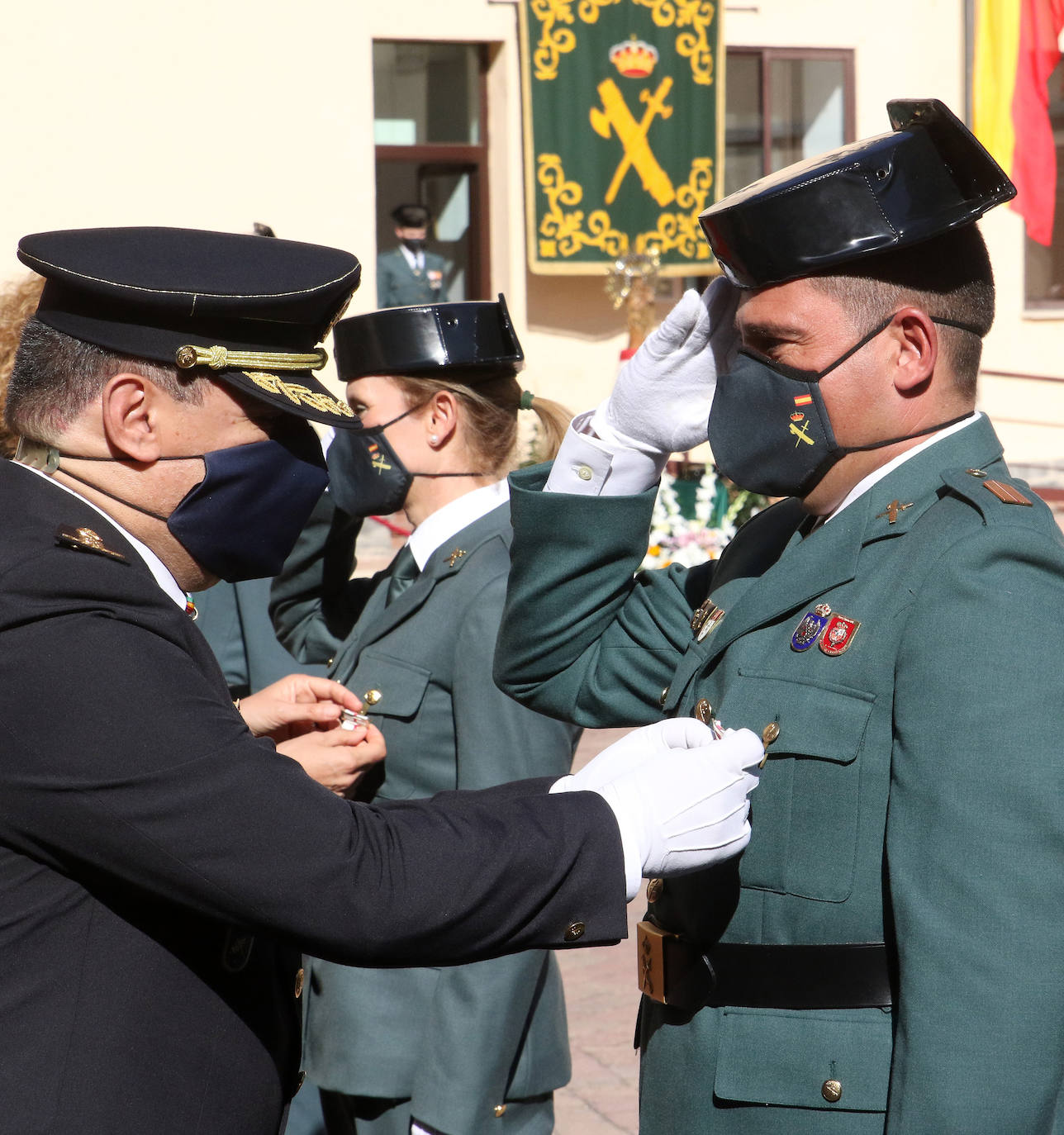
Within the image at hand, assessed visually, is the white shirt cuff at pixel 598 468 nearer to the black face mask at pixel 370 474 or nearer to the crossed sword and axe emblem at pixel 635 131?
the black face mask at pixel 370 474

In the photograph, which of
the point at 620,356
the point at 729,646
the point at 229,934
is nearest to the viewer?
the point at 229,934

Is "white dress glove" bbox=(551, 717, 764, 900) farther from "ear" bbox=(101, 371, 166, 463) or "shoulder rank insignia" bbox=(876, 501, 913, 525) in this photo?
"ear" bbox=(101, 371, 166, 463)

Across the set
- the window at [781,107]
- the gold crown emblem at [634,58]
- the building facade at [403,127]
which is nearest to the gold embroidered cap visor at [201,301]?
the building facade at [403,127]

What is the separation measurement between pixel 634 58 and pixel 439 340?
8.44 metres

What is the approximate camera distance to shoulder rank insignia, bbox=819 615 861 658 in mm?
1736

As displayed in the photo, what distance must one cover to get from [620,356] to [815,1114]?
9.35 metres

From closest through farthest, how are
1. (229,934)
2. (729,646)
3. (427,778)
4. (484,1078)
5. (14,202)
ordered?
1. (229,934)
2. (729,646)
3. (484,1078)
4. (427,778)
5. (14,202)

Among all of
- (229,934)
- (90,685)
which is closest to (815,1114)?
(229,934)

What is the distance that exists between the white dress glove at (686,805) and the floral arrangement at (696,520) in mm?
4701

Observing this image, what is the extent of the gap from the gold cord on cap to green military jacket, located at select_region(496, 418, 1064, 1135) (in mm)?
665

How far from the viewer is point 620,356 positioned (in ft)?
35.3

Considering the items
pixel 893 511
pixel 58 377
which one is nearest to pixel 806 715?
pixel 893 511

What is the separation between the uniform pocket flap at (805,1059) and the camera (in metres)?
1.65

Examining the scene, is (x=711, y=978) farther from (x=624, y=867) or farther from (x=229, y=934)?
(x=229, y=934)
